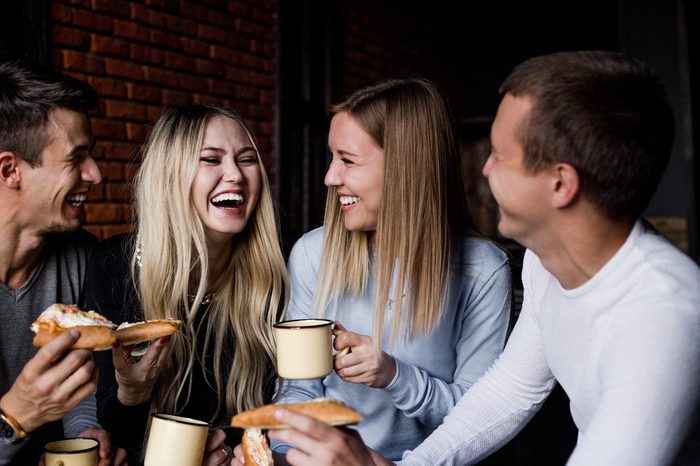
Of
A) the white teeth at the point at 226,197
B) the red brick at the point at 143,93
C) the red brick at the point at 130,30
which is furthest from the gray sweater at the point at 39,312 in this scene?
the red brick at the point at 130,30

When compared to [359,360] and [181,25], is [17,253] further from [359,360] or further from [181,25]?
[181,25]

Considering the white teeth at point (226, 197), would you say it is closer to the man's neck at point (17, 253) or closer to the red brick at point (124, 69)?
the man's neck at point (17, 253)

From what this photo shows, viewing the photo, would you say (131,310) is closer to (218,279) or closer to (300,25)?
(218,279)

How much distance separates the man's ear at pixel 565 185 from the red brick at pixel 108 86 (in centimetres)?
278

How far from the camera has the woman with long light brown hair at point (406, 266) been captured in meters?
1.95

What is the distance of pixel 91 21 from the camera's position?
346 cm

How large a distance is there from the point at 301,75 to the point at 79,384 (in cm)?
384

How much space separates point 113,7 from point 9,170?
A: 6.11 feet

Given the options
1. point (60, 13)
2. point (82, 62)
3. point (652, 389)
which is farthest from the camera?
point (82, 62)

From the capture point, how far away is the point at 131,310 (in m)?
2.09

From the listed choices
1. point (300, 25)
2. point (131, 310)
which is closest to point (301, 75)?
point (300, 25)

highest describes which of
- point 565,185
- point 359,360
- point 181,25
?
point 181,25

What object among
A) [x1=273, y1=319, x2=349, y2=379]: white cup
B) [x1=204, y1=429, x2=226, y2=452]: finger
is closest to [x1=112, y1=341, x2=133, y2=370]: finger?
[x1=204, y1=429, x2=226, y2=452]: finger

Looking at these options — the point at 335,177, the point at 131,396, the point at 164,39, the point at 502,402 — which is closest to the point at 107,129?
the point at 164,39
